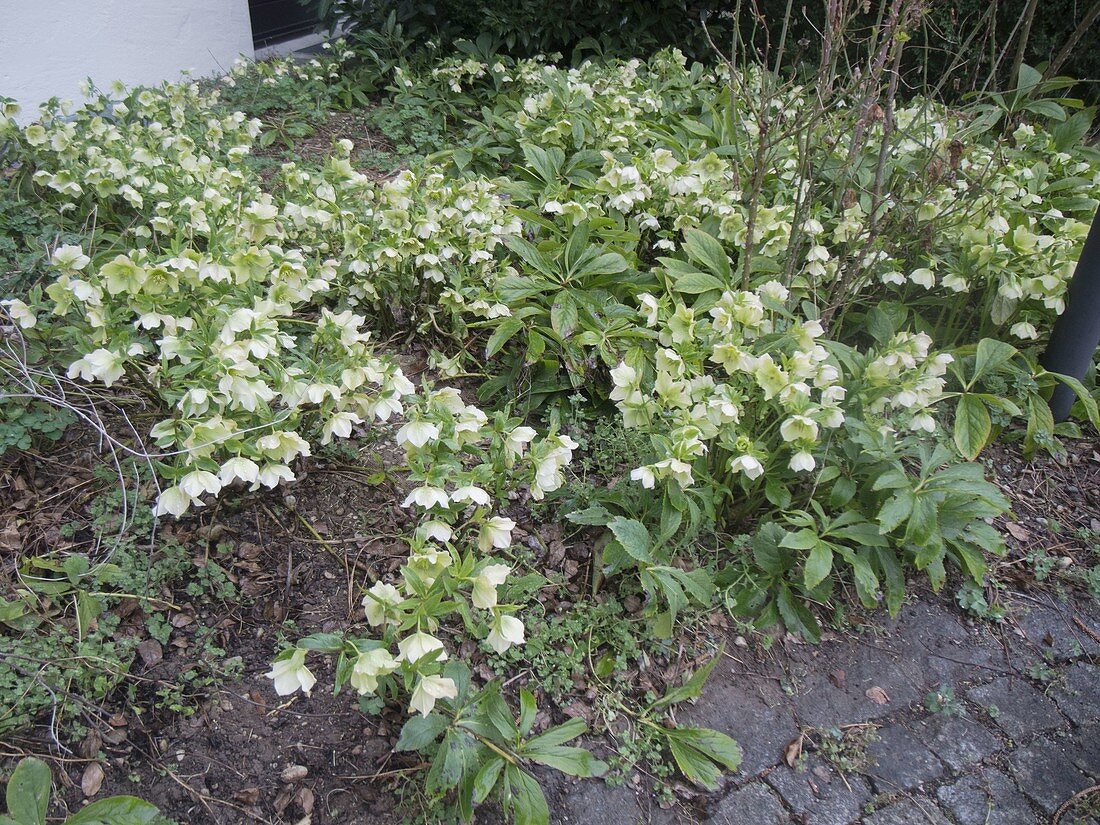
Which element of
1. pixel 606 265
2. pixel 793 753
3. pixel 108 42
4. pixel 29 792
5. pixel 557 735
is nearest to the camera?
pixel 29 792

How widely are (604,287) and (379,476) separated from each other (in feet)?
3.68

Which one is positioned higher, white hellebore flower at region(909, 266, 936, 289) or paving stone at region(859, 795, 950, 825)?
white hellebore flower at region(909, 266, 936, 289)

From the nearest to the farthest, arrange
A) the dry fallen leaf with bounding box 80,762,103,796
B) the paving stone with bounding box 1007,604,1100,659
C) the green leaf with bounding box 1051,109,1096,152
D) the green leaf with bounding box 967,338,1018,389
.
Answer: the dry fallen leaf with bounding box 80,762,103,796 → the paving stone with bounding box 1007,604,1100,659 → the green leaf with bounding box 967,338,1018,389 → the green leaf with bounding box 1051,109,1096,152

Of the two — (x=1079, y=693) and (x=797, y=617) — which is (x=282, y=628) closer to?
(x=797, y=617)

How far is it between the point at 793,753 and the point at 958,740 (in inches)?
16.7

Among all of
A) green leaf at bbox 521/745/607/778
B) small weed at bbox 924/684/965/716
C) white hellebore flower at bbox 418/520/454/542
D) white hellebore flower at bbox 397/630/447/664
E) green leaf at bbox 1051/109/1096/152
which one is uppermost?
green leaf at bbox 1051/109/1096/152

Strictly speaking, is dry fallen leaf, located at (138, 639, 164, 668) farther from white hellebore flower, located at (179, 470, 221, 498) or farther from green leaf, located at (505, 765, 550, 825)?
green leaf, located at (505, 765, 550, 825)

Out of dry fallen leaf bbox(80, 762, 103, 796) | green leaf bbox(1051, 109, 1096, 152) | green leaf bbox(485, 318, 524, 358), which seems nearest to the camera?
dry fallen leaf bbox(80, 762, 103, 796)

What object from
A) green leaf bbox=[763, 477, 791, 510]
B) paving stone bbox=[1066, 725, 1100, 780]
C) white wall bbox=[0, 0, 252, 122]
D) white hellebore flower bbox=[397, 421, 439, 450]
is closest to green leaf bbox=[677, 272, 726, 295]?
green leaf bbox=[763, 477, 791, 510]

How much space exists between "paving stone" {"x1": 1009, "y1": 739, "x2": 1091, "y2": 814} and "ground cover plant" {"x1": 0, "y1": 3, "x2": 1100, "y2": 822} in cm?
43

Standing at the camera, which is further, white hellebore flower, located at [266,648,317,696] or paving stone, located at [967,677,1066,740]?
paving stone, located at [967,677,1066,740]

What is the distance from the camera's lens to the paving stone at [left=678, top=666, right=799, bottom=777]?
174cm

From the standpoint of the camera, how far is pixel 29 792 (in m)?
1.30

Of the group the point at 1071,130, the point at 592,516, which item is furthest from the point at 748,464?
the point at 1071,130
